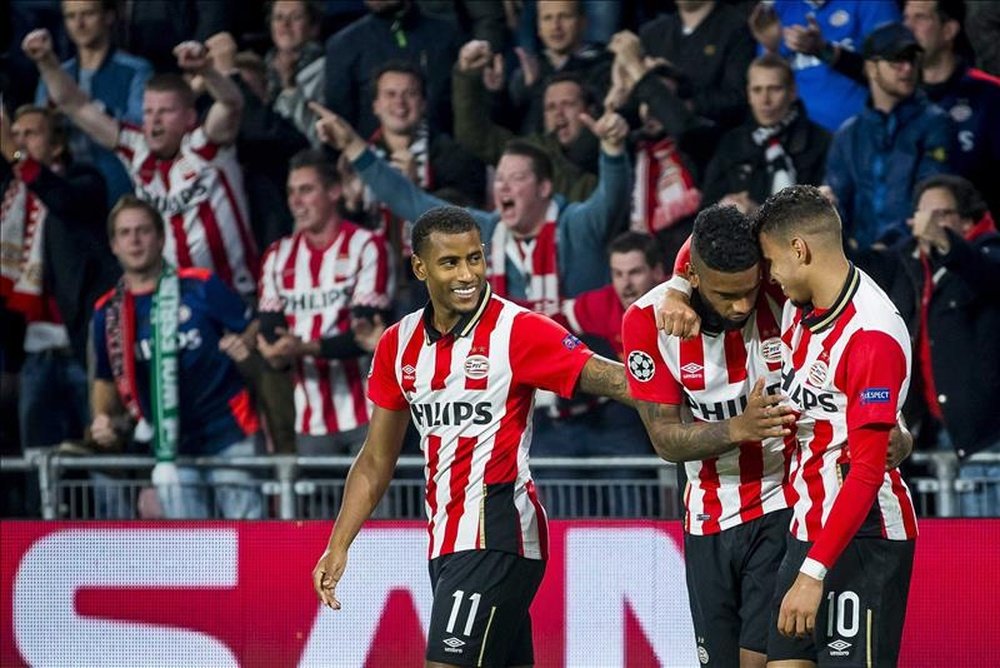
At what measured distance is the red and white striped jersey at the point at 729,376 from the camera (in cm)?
503

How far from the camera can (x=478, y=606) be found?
5.18 m

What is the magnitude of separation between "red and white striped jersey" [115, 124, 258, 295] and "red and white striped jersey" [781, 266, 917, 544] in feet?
17.2

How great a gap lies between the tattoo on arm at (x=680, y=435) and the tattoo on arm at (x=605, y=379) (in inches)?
6.8

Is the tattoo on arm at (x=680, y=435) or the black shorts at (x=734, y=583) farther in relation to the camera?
the black shorts at (x=734, y=583)

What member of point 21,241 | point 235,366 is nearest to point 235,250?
point 235,366

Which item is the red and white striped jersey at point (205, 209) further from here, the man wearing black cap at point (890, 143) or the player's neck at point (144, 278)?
the man wearing black cap at point (890, 143)

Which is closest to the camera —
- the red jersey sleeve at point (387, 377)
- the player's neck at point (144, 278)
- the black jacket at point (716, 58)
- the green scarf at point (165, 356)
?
the red jersey sleeve at point (387, 377)

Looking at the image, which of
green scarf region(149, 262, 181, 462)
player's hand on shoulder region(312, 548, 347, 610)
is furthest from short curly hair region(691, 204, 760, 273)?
green scarf region(149, 262, 181, 462)

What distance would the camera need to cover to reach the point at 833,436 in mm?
4711

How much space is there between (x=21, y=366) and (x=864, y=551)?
6463 mm

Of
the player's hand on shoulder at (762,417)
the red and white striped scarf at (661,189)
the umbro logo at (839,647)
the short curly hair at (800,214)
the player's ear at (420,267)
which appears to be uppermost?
the red and white striped scarf at (661,189)

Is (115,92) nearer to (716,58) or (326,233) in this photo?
(326,233)

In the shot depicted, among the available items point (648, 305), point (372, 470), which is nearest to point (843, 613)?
point (648, 305)

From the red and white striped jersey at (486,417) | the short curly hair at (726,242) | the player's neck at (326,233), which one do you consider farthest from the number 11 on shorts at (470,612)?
the player's neck at (326,233)
